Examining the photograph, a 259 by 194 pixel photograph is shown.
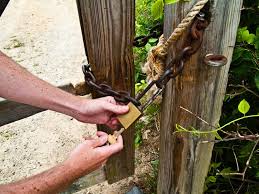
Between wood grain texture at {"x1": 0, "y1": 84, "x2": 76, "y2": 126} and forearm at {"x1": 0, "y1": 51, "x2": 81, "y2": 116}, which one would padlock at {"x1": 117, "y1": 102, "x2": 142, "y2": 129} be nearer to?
forearm at {"x1": 0, "y1": 51, "x2": 81, "y2": 116}

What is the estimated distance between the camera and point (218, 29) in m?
1.04

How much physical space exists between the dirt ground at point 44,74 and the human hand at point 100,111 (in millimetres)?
599

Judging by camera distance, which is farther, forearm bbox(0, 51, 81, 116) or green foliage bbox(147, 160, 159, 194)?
green foliage bbox(147, 160, 159, 194)

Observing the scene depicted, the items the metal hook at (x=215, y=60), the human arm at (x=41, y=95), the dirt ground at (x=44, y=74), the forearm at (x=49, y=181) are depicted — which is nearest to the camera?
the metal hook at (x=215, y=60)

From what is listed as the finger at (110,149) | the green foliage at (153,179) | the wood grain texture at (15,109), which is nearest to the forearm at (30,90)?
the wood grain texture at (15,109)

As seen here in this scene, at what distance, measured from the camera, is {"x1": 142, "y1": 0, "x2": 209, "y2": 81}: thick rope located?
0.96 m

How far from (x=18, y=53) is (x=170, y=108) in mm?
3170

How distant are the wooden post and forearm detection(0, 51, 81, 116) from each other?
41cm

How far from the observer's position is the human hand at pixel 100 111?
48.8 inches

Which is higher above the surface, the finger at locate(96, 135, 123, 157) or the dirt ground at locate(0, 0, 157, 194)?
the finger at locate(96, 135, 123, 157)

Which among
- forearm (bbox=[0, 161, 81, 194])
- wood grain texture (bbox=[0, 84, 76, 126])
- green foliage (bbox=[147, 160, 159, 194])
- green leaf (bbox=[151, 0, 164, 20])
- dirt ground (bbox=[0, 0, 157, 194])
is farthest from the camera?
dirt ground (bbox=[0, 0, 157, 194])

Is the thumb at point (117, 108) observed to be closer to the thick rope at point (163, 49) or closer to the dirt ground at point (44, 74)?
the thick rope at point (163, 49)

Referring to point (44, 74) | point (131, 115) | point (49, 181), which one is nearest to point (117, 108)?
point (131, 115)

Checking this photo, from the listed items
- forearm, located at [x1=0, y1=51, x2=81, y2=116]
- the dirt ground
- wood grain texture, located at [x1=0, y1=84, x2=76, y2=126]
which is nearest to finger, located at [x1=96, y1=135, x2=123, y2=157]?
forearm, located at [x1=0, y1=51, x2=81, y2=116]
